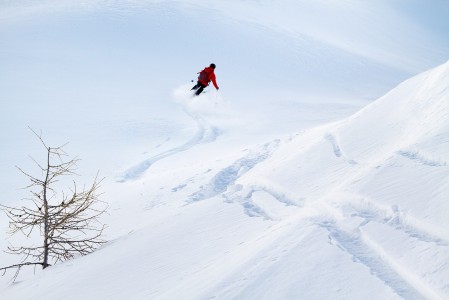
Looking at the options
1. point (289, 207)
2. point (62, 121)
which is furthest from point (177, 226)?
point (62, 121)

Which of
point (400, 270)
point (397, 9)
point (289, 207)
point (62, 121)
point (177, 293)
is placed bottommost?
point (400, 270)

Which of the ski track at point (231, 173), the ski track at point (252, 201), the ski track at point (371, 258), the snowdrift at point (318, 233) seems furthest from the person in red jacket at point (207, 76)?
the ski track at point (371, 258)

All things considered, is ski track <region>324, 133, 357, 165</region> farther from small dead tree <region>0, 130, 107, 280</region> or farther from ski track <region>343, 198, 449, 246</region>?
small dead tree <region>0, 130, 107, 280</region>

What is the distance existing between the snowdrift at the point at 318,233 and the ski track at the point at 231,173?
1018 mm

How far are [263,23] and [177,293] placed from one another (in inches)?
1175

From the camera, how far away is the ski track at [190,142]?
10.3 meters

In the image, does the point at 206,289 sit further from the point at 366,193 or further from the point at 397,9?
the point at 397,9

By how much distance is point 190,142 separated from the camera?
12.5 meters

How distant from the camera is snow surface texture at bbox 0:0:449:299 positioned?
287 centimetres

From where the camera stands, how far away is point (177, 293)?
2812 mm

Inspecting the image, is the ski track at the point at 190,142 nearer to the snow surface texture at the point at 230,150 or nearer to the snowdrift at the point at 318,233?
the snow surface texture at the point at 230,150

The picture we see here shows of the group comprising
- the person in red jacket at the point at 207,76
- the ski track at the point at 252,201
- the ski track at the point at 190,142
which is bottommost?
the ski track at the point at 252,201

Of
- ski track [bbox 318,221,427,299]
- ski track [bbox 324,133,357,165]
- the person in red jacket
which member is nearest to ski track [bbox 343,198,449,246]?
ski track [bbox 318,221,427,299]

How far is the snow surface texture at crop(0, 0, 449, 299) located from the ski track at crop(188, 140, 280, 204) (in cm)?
4
